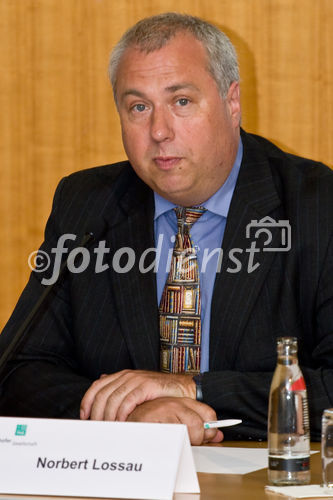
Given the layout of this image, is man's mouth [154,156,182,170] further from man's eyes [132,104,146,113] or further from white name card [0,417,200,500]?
white name card [0,417,200,500]

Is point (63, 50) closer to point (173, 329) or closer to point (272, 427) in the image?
point (173, 329)

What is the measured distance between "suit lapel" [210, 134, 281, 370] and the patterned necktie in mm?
60

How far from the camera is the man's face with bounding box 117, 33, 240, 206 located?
206cm

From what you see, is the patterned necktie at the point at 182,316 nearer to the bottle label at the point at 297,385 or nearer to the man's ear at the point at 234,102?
the man's ear at the point at 234,102

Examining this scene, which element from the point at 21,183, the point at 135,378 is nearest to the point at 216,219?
the point at 135,378

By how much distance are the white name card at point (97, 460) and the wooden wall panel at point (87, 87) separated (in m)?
1.70

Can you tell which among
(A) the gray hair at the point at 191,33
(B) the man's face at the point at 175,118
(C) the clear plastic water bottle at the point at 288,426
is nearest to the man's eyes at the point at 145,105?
(B) the man's face at the point at 175,118

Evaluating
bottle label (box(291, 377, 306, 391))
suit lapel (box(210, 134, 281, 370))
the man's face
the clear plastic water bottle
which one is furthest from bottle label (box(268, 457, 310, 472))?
the man's face

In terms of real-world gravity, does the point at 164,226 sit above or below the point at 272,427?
above

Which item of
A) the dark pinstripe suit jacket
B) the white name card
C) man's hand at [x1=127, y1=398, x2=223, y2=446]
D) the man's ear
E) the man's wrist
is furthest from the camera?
the man's ear

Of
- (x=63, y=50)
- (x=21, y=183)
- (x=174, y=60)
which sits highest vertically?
(x=63, y=50)

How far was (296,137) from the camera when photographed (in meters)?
2.86

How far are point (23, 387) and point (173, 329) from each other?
0.39 metres

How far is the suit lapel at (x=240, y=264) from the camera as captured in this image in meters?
2.01
